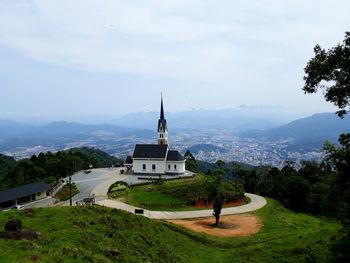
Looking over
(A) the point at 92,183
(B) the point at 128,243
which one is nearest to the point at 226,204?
(A) the point at 92,183

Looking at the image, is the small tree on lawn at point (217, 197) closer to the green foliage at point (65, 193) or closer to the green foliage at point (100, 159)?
the green foliage at point (65, 193)

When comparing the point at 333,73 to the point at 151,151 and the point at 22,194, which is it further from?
the point at 151,151

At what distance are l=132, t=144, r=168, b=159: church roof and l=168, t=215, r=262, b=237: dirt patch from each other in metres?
23.5

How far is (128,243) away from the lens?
22.4 m

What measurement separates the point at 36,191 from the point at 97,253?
109 ft

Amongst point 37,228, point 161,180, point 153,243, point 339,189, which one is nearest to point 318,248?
point 339,189

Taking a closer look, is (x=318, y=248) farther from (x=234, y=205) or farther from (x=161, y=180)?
(x=161, y=180)

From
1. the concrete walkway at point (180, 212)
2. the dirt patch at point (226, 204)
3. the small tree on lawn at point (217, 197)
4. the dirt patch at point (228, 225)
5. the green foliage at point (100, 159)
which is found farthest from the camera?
the green foliage at point (100, 159)

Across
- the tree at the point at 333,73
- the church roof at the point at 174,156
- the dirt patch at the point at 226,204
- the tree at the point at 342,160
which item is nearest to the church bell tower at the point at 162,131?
the church roof at the point at 174,156

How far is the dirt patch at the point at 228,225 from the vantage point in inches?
1427

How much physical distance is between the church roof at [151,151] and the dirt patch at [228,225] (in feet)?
77.0

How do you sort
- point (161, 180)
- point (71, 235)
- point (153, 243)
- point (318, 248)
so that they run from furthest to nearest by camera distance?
1. point (161, 180)
2. point (318, 248)
3. point (153, 243)
4. point (71, 235)

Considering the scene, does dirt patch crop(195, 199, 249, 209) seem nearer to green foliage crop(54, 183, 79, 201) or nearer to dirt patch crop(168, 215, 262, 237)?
dirt patch crop(168, 215, 262, 237)

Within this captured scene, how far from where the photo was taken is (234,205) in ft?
165
